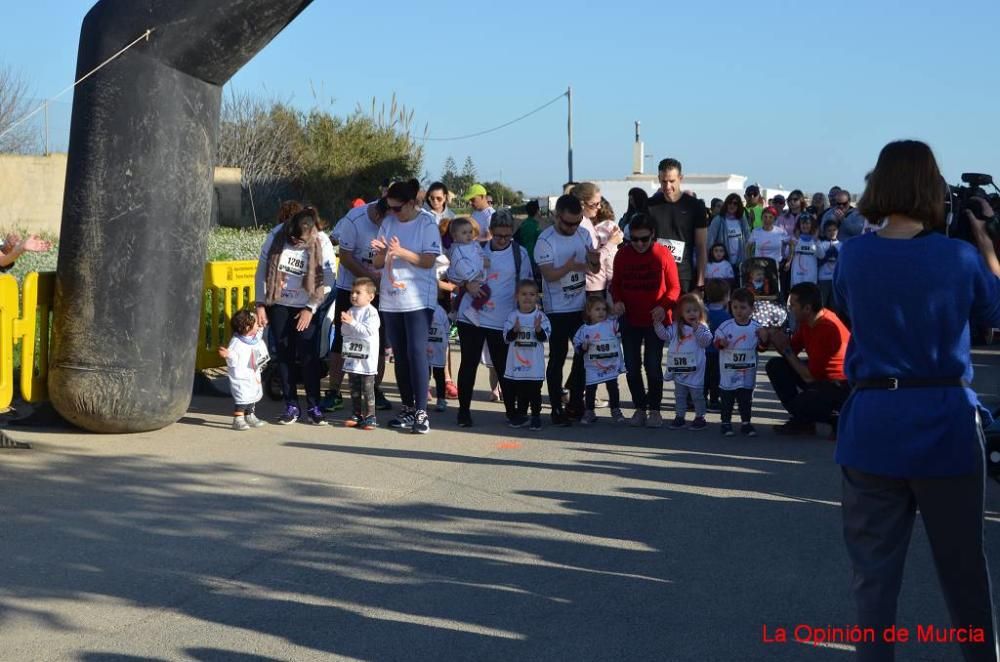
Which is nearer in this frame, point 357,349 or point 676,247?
point 357,349

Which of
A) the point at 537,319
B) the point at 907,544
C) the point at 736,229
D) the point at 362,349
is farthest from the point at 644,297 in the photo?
the point at 907,544

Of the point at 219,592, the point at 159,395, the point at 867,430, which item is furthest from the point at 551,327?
the point at 867,430

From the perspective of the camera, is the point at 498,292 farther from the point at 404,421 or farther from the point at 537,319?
the point at 404,421

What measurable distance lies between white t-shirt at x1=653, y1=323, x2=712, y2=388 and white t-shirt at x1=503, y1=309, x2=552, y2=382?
0.92 metres

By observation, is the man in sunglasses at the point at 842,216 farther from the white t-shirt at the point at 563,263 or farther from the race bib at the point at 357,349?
the race bib at the point at 357,349

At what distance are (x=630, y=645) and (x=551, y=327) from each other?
5.39m

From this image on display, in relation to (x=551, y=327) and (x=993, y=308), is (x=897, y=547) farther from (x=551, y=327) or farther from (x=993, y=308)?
(x=551, y=327)

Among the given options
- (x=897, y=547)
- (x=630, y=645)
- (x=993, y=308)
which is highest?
(x=993, y=308)

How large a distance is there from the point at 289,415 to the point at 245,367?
0.56 metres

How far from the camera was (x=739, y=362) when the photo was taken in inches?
392

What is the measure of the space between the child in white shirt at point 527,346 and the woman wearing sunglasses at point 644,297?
63 centimetres

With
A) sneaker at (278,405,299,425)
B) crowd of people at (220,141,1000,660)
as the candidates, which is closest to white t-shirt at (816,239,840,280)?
crowd of people at (220,141,1000,660)

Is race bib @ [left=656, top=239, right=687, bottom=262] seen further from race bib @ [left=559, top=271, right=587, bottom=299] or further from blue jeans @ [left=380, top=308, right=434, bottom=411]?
blue jeans @ [left=380, top=308, right=434, bottom=411]

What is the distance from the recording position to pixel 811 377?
993 cm
